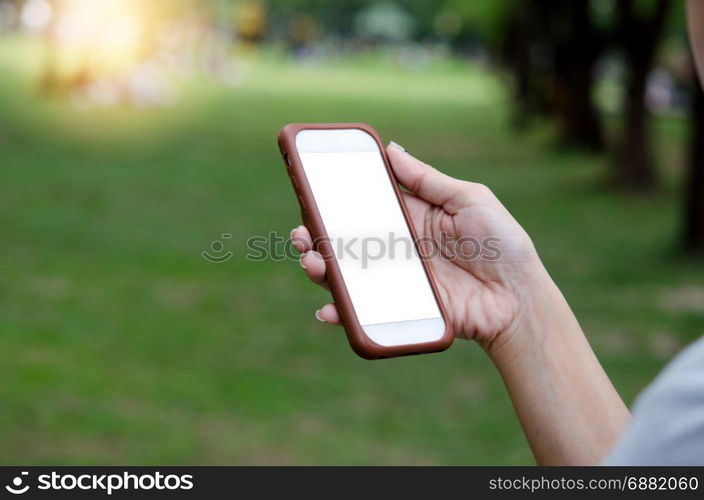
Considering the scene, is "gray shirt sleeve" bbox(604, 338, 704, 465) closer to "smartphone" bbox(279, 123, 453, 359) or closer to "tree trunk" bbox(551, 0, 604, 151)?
"smartphone" bbox(279, 123, 453, 359)

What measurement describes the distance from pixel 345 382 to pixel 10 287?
3.11 m

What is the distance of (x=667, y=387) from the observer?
1110 millimetres

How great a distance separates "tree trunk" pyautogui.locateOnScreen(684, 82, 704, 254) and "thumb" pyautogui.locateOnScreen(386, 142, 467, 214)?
8319mm

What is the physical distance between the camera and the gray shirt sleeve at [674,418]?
109 cm

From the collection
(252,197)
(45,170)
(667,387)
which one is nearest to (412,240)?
(667,387)

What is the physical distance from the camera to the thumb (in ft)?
6.98

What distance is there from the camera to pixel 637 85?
44.5ft

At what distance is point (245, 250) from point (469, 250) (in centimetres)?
743

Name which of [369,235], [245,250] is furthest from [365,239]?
[245,250]

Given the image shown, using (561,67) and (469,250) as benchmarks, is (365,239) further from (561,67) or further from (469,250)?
(561,67)

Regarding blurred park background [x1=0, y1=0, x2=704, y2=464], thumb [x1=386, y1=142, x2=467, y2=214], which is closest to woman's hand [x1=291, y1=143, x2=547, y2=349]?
thumb [x1=386, y1=142, x2=467, y2=214]

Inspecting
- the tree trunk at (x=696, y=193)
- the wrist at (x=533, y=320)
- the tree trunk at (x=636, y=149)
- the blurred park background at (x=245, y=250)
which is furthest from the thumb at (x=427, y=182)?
the tree trunk at (x=636, y=149)

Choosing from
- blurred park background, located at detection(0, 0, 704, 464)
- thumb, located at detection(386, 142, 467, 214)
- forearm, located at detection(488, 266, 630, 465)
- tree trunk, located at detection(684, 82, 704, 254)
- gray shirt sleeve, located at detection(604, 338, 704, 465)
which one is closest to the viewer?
gray shirt sleeve, located at detection(604, 338, 704, 465)
